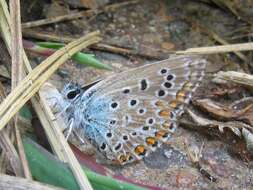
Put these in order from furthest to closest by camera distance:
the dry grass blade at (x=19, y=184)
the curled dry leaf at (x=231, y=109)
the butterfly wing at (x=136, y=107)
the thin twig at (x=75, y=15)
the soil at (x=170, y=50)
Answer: the thin twig at (x=75, y=15), the curled dry leaf at (x=231, y=109), the soil at (x=170, y=50), the butterfly wing at (x=136, y=107), the dry grass blade at (x=19, y=184)

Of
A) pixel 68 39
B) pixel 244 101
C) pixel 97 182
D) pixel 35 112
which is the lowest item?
pixel 97 182

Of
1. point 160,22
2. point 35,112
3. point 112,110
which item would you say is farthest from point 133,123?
point 160,22

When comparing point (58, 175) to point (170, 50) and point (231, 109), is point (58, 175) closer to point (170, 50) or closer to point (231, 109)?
point (231, 109)

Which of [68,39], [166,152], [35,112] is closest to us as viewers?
[35,112]

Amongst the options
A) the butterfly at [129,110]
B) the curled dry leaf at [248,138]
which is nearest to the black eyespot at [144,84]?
the butterfly at [129,110]

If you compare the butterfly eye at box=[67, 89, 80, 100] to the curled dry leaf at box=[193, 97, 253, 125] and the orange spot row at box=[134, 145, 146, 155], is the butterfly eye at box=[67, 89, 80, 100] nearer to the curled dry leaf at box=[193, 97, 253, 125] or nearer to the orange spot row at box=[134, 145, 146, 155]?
the orange spot row at box=[134, 145, 146, 155]

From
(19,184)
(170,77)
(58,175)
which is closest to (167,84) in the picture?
(170,77)

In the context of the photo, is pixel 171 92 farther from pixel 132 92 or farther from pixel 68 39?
pixel 68 39

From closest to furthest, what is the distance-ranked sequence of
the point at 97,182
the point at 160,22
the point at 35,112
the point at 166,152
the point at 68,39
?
the point at 97,182
the point at 35,112
the point at 166,152
the point at 68,39
the point at 160,22

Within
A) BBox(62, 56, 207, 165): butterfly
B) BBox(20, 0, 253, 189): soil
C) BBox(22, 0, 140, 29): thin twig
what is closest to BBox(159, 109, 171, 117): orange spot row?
BBox(62, 56, 207, 165): butterfly

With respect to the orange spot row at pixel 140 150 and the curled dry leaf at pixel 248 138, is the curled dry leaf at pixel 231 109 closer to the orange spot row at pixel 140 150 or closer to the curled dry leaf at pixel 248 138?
the curled dry leaf at pixel 248 138
